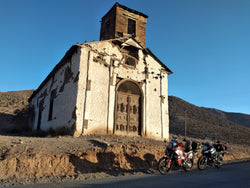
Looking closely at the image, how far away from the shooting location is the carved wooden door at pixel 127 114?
501 inches

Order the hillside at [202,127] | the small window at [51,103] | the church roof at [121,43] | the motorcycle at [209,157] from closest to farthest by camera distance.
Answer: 1. the motorcycle at [209,157]
2. the church roof at [121,43]
3. the small window at [51,103]
4. the hillside at [202,127]

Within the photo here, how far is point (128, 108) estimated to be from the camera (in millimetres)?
13242

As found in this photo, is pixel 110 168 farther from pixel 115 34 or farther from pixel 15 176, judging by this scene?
pixel 115 34

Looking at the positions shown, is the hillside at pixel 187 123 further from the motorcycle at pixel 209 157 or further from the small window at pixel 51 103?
the motorcycle at pixel 209 157

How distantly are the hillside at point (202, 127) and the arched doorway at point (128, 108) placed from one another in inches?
802

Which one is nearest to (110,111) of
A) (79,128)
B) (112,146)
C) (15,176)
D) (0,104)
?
(79,128)

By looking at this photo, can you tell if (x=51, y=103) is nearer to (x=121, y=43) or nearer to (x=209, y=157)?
(x=121, y=43)

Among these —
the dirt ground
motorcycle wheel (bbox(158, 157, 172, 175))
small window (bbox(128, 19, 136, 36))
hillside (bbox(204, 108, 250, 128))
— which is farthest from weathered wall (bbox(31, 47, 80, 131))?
hillside (bbox(204, 108, 250, 128))

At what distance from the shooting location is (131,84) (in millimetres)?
13672

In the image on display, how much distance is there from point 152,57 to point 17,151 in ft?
37.5

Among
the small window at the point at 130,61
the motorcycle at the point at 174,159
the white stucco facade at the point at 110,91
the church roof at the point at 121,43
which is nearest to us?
the motorcycle at the point at 174,159

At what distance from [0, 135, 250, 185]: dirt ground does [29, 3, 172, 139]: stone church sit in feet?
9.82

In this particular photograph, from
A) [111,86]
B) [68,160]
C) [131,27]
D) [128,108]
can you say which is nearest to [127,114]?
[128,108]

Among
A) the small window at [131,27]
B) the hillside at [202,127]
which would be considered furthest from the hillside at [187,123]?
the small window at [131,27]
